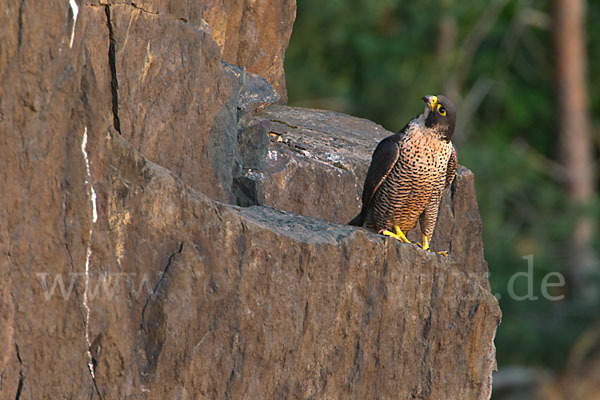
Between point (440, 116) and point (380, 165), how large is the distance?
42 centimetres

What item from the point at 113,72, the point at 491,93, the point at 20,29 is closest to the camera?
the point at 20,29

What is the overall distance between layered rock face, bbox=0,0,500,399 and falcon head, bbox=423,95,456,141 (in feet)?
2.54

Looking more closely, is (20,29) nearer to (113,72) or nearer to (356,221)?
(113,72)

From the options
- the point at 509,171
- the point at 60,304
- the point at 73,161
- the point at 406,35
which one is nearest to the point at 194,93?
the point at 73,161

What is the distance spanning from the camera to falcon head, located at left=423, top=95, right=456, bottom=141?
5.07 metres

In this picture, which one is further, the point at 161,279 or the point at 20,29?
the point at 161,279

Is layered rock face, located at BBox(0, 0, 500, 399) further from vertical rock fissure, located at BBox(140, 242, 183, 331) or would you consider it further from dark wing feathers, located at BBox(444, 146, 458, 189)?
dark wing feathers, located at BBox(444, 146, 458, 189)

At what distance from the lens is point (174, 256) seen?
158 inches

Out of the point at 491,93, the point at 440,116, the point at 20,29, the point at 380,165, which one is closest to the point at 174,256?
the point at 20,29

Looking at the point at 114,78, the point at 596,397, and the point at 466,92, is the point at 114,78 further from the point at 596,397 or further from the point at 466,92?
the point at 466,92

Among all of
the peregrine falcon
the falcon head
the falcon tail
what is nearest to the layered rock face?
the falcon tail

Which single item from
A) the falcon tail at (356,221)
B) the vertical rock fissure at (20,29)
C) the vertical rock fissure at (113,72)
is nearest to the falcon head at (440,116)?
the falcon tail at (356,221)

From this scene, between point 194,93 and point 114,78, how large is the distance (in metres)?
0.51

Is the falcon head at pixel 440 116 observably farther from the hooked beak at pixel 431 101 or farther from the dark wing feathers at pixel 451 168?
the dark wing feathers at pixel 451 168
